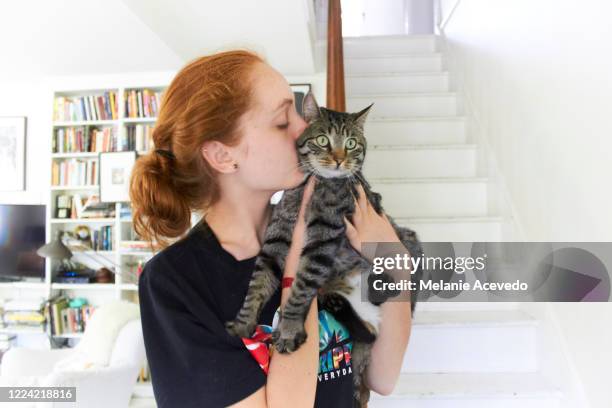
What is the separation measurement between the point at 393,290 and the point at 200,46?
2.31 metres

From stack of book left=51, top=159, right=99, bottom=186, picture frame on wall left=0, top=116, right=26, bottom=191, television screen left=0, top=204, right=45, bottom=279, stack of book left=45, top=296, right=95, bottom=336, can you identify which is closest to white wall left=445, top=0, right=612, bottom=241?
stack of book left=51, top=159, right=99, bottom=186

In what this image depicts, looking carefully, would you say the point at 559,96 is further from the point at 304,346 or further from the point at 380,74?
the point at 380,74

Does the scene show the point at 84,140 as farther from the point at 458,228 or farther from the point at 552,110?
the point at 552,110

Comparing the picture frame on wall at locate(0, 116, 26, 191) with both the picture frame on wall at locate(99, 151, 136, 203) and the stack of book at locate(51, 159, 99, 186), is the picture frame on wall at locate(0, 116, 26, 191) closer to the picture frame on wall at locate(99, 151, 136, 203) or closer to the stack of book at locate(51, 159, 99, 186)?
the stack of book at locate(51, 159, 99, 186)

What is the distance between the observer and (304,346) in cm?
73

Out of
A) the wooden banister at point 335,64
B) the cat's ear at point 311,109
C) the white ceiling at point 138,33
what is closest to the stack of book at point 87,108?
the white ceiling at point 138,33

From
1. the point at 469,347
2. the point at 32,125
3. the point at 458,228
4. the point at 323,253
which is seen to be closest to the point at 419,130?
the point at 458,228

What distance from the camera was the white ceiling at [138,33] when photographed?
2.12 metres

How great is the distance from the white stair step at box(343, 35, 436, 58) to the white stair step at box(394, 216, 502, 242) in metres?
1.96

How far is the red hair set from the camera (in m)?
0.76

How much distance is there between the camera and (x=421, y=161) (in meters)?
2.44

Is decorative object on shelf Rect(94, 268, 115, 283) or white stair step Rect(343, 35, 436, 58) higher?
white stair step Rect(343, 35, 436, 58)

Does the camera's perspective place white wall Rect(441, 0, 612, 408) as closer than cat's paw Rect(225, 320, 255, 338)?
No

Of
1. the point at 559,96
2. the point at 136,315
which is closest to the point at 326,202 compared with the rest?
the point at 559,96
